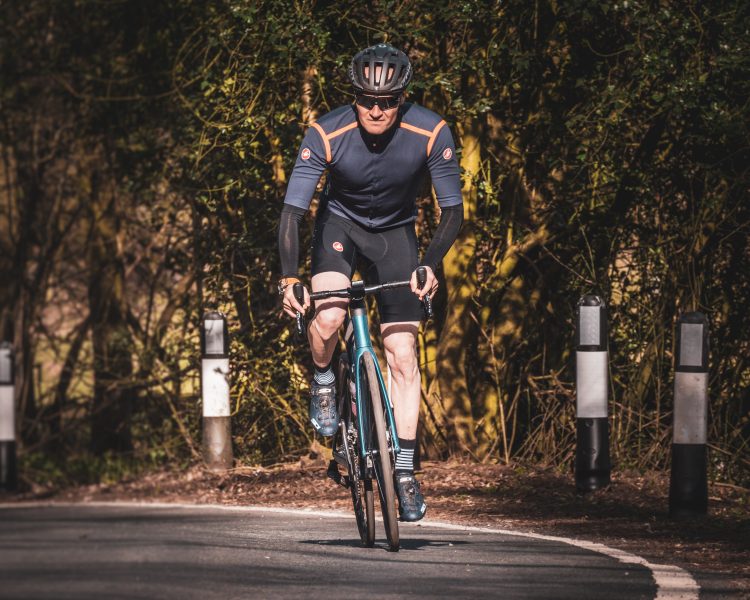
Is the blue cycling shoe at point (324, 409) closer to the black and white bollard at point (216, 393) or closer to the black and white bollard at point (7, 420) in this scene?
the black and white bollard at point (216, 393)

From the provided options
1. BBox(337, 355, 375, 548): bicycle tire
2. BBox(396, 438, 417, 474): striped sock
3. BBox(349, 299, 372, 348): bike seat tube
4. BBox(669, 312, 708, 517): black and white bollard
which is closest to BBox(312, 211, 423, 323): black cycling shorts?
BBox(349, 299, 372, 348): bike seat tube

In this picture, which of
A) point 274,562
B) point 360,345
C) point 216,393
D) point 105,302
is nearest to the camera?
point 274,562

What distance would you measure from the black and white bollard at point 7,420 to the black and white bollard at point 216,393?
2.28m

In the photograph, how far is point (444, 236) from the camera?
21.6ft

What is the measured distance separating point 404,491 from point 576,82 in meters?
4.26

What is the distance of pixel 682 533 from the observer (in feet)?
25.0

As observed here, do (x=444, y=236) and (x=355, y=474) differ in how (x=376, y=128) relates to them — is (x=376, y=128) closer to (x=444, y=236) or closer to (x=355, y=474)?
(x=444, y=236)

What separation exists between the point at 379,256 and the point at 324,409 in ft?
2.82

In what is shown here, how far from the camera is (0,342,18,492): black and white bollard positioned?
11.5m

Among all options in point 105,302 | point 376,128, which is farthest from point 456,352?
point 105,302

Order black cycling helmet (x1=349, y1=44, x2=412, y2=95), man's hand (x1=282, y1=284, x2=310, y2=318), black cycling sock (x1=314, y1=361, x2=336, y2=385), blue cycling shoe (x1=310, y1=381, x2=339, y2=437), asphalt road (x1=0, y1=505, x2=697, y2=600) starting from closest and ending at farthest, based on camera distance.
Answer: asphalt road (x1=0, y1=505, x2=697, y2=600), man's hand (x1=282, y1=284, x2=310, y2=318), black cycling helmet (x1=349, y1=44, x2=412, y2=95), blue cycling shoe (x1=310, y1=381, x2=339, y2=437), black cycling sock (x1=314, y1=361, x2=336, y2=385)

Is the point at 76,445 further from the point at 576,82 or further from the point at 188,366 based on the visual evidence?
the point at 576,82

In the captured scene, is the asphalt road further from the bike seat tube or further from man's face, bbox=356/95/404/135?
man's face, bbox=356/95/404/135

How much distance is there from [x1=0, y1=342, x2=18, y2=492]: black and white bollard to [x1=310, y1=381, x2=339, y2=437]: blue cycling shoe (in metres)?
5.21
